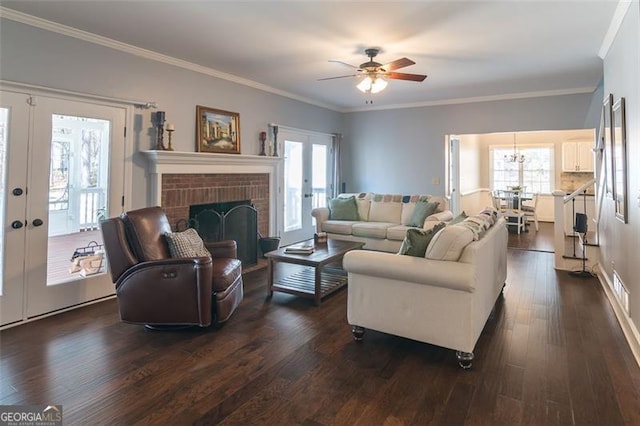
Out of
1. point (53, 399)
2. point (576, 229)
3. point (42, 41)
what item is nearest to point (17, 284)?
point (53, 399)

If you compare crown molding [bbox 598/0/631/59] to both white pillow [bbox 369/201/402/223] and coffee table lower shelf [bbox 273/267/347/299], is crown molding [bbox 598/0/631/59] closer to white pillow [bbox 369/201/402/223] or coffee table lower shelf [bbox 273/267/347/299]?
white pillow [bbox 369/201/402/223]

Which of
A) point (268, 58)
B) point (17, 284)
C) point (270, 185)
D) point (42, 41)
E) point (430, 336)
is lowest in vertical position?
point (430, 336)

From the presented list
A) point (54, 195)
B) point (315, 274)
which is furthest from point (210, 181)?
point (315, 274)

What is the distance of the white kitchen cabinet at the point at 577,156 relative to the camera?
899 cm

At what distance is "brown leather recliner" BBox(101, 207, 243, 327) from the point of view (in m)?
3.06

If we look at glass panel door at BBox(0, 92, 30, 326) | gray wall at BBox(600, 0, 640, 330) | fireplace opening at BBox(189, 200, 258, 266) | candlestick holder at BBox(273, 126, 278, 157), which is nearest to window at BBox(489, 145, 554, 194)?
gray wall at BBox(600, 0, 640, 330)

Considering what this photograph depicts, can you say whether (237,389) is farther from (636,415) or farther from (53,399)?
(636,415)

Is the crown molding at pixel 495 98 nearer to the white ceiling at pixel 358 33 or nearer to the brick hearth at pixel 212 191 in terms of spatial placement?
the white ceiling at pixel 358 33

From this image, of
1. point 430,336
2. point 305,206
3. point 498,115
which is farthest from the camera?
point 305,206

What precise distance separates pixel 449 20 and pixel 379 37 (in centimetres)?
71

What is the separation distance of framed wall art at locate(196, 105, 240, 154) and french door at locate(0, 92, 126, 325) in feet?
3.33

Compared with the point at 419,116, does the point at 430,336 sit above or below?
below

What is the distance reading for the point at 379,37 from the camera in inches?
149

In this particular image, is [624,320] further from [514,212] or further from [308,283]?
[514,212]
